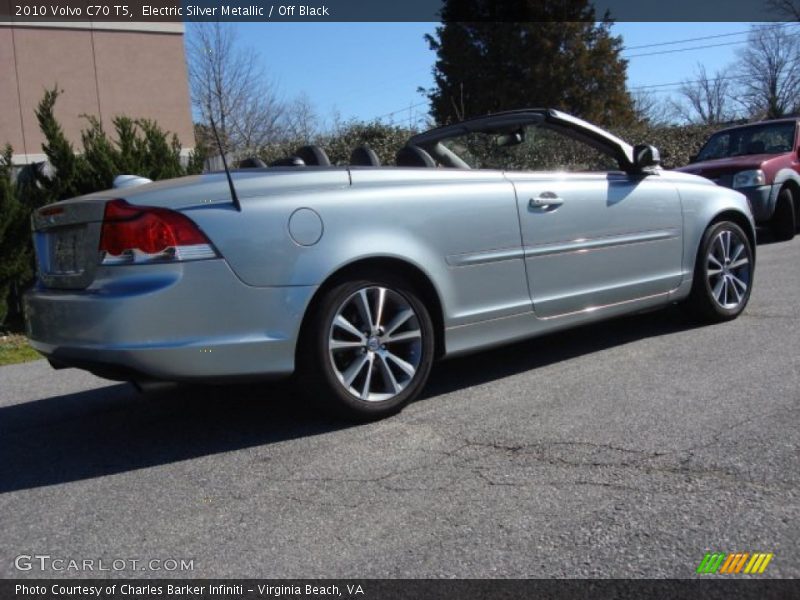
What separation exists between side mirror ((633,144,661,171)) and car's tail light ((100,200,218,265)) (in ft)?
10.1

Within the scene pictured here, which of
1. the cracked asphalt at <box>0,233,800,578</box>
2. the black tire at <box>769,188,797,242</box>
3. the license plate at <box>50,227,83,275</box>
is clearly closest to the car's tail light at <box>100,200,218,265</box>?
the license plate at <box>50,227,83,275</box>

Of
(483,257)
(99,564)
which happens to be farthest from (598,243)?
(99,564)

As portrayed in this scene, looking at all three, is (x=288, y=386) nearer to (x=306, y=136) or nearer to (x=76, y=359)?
(x=76, y=359)

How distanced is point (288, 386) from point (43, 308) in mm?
1527

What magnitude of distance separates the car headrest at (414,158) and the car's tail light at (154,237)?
66.7 inches

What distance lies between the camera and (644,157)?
212 inches

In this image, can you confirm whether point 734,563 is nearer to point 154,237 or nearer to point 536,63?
point 154,237

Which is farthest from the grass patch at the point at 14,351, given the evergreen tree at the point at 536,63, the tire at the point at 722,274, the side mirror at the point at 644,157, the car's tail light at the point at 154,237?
the evergreen tree at the point at 536,63

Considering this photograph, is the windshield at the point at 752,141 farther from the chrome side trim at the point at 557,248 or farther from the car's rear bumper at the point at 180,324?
the car's rear bumper at the point at 180,324

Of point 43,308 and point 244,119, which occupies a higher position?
point 244,119

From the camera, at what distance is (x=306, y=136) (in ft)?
52.3

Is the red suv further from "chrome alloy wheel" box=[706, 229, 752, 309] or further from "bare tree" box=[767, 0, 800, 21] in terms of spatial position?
"bare tree" box=[767, 0, 800, 21]

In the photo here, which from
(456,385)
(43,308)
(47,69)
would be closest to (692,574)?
(456,385)

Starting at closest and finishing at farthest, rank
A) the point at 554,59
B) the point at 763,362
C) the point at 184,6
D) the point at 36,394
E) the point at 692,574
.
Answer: the point at 692,574 < the point at 763,362 < the point at 36,394 < the point at 184,6 < the point at 554,59
